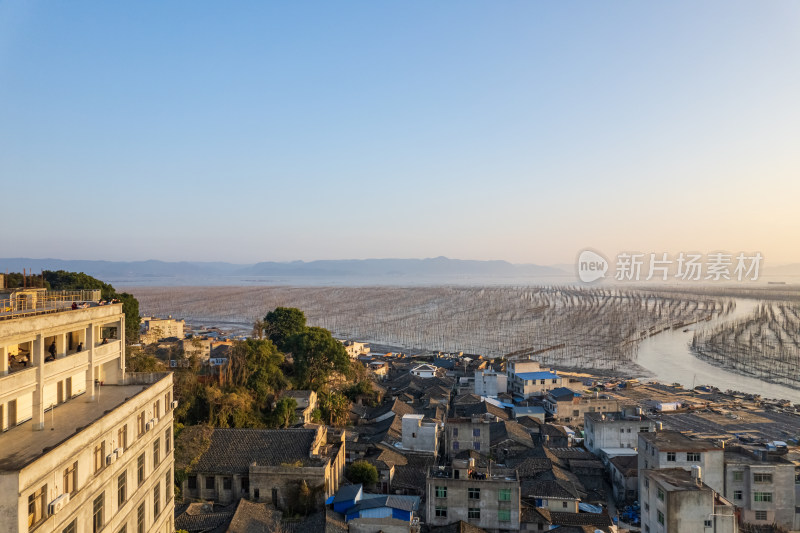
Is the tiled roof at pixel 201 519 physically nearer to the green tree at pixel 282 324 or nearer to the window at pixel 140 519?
the window at pixel 140 519

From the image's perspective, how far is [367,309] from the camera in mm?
84812

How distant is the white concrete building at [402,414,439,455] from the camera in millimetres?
21812

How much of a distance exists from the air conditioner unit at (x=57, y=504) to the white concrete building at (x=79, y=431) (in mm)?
16

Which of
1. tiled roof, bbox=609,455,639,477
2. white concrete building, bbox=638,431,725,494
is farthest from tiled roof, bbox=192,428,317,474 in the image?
tiled roof, bbox=609,455,639,477

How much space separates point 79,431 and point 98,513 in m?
1.68

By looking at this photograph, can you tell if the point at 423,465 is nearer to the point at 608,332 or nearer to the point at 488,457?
the point at 488,457

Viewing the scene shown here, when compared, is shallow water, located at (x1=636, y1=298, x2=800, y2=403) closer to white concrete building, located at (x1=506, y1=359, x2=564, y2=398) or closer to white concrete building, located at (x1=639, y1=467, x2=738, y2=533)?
white concrete building, located at (x1=506, y1=359, x2=564, y2=398)

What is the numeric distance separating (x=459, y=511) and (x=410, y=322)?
54611mm

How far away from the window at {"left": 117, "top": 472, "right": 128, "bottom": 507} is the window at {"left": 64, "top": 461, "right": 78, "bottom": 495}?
67.2 inches

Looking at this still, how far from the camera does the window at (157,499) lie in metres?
11.2

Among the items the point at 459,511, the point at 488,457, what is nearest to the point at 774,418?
the point at 488,457

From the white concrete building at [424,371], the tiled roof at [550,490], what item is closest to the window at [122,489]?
the tiled roof at [550,490]

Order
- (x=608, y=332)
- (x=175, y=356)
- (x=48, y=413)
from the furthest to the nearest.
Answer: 1. (x=608, y=332)
2. (x=175, y=356)
3. (x=48, y=413)

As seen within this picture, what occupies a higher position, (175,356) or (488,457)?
(175,356)
